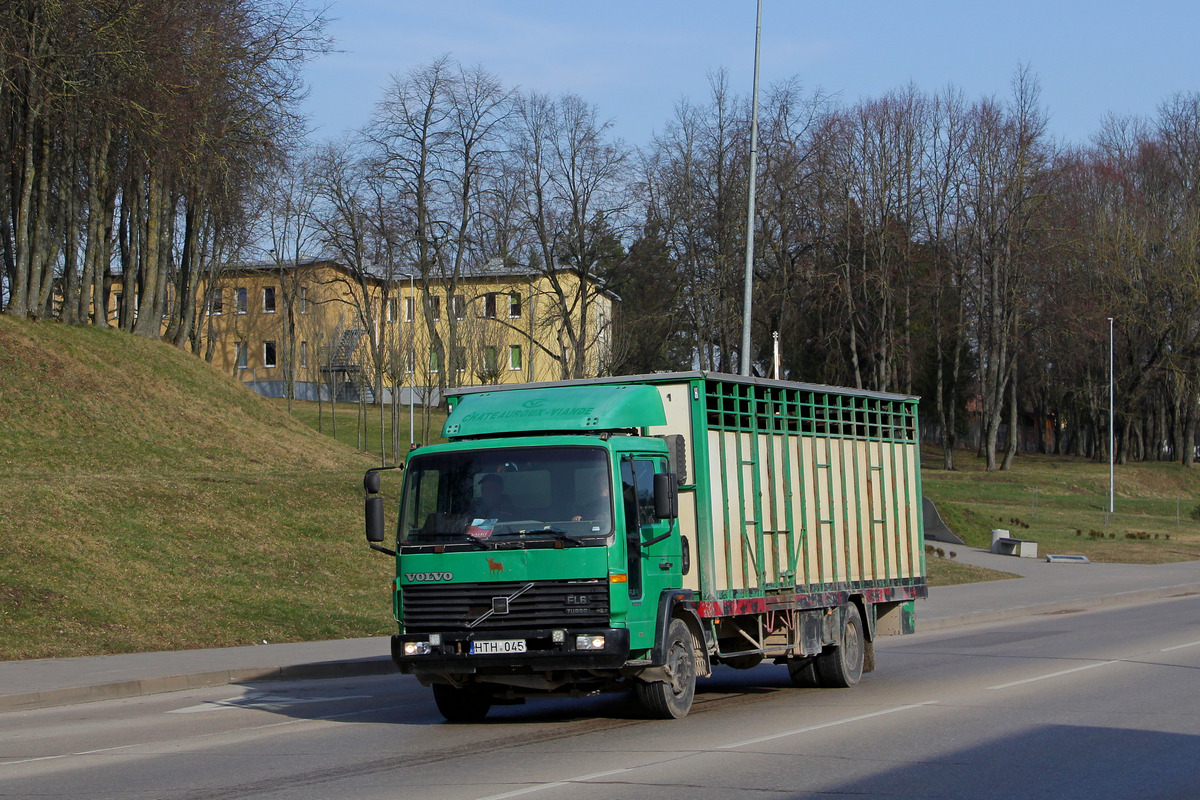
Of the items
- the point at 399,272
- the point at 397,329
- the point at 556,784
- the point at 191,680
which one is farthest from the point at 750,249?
the point at 399,272

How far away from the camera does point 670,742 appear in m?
9.86

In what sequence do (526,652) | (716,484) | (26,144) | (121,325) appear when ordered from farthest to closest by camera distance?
1. (121,325)
2. (26,144)
3. (716,484)
4. (526,652)

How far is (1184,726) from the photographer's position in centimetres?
1053

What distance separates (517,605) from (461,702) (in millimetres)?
1808

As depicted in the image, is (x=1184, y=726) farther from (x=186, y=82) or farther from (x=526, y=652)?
(x=186, y=82)

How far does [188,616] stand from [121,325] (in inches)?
887

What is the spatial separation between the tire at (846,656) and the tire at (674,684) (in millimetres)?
2677

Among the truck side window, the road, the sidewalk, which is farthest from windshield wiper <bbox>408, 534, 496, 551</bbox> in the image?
the sidewalk

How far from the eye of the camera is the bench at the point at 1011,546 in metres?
38.5

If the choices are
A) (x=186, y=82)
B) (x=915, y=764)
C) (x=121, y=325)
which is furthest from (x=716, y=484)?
(x=121, y=325)

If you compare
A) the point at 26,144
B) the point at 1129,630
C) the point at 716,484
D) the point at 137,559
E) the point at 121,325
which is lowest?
the point at 1129,630

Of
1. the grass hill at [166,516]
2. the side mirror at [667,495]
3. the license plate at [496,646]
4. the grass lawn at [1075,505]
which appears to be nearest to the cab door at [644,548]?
the side mirror at [667,495]

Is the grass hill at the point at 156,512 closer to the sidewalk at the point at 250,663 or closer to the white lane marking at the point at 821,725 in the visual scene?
the sidewalk at the point at 250,663

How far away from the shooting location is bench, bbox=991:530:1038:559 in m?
38.5
